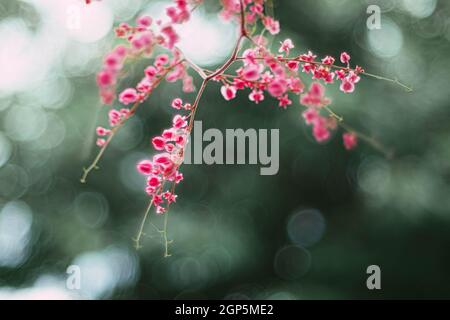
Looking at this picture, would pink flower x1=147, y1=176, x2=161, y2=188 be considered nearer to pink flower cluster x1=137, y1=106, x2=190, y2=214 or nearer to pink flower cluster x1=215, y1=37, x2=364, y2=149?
pink flower cluster x1=137, y1=106, x2=190, y2=214

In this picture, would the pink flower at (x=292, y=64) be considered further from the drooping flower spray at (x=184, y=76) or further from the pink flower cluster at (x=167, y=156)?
the pink flower cluster at (x=167, y=156)

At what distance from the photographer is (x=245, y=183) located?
3.25m

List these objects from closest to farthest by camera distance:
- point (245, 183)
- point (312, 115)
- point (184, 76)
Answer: point (312, 115), point (184, 76), point (245, 183)

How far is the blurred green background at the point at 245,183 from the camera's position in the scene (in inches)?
114

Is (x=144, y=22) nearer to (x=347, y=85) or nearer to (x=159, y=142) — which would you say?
(x=159, y=142)

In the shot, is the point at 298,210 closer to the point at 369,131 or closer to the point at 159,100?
the point at 369,131

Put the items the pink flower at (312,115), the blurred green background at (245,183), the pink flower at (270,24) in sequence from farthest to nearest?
the blurred green background at (245,183), the pink flower at (270,24), the pink flower at (312,115)

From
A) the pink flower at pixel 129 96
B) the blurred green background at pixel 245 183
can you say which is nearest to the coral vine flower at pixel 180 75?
the pink flower at pixel 129 96

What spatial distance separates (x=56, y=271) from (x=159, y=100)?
1477 mm

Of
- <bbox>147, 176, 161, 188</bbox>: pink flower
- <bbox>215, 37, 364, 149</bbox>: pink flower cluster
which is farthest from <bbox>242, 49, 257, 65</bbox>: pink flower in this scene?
<bbox>147, 176, 161, 188</bbox>: pink flower

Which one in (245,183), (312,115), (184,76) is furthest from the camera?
(245,183)

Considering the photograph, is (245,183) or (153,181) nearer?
(153,181)

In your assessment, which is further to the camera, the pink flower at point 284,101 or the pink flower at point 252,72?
the pink flower at point 284,101

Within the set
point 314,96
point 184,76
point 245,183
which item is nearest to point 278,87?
point 314,96
